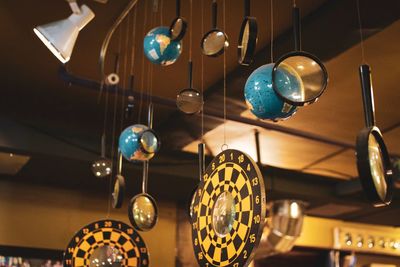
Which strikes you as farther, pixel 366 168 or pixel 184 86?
pixel 184 86

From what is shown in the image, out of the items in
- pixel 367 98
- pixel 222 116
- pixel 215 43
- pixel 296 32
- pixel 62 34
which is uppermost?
pixel 222 116

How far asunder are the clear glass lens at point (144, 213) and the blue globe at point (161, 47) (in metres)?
0.88

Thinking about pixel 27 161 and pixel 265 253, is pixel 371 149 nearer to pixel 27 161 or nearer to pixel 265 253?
pixel 265 253

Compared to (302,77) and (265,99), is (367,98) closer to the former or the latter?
(302,77)

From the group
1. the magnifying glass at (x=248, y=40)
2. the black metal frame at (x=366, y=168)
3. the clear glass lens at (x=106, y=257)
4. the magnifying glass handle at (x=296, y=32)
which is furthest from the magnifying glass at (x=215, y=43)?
the clear glass lens at (x=106, y=257)

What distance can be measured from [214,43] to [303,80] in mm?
603

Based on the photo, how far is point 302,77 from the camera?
1860 millimetres

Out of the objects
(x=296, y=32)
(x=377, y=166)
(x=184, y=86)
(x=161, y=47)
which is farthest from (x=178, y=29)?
(x=184, y=86)

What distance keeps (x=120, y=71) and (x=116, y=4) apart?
3.10 feet

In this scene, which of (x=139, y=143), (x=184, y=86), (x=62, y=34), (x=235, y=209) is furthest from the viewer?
(x=184, y=86)

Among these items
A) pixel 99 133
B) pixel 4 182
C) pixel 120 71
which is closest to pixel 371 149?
pixel 120 71

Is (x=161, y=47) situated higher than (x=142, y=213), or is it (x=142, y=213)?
(x=161, y=47)

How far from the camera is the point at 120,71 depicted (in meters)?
4.23

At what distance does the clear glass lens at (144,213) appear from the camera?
10.3 feet
